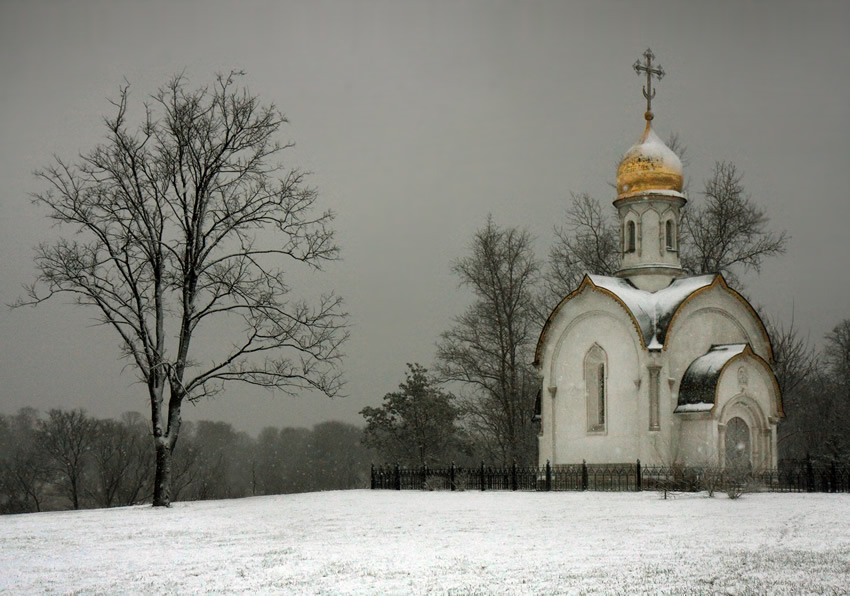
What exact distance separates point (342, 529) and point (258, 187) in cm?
1050

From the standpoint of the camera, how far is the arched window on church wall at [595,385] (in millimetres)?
26359

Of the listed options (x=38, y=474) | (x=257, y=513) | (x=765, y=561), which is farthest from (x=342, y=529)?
(x=38, y=474)

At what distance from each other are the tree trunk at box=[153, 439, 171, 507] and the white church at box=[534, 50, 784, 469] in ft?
36.7

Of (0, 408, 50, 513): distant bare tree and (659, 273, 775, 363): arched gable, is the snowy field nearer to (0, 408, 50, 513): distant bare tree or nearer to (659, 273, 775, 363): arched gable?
(659, 273, 775, 363): arched gable

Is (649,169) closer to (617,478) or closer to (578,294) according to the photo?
(578,294)

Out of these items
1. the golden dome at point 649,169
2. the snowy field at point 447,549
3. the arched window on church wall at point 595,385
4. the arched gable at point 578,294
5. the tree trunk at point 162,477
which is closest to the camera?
the snowy field at point 447,549

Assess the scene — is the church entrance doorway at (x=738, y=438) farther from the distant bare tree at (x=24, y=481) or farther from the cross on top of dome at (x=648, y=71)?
the distant bare tree at (x=24, y=481)

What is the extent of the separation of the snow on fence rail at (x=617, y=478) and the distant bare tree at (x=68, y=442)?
65.1ft

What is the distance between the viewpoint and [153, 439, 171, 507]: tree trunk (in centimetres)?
2067

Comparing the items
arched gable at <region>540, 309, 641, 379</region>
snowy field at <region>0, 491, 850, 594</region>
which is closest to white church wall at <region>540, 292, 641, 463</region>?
arched gable at <region>540, 309, 641, 379</region>

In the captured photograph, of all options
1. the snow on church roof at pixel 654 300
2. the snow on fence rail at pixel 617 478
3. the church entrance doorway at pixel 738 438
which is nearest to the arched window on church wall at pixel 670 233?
the snow on church roof at pixel 654 300

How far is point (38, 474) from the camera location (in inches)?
1706

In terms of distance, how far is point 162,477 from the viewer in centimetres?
2092

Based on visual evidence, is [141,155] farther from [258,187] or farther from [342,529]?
[342,529]
